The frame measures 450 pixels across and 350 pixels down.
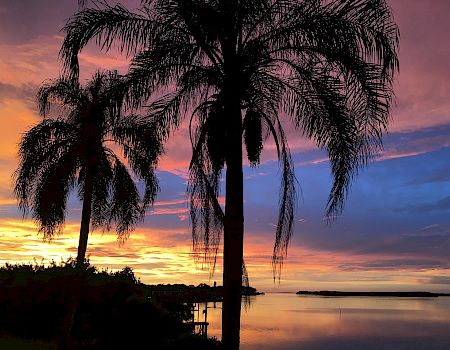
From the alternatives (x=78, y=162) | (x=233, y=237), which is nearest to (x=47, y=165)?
(x=78, y=162)

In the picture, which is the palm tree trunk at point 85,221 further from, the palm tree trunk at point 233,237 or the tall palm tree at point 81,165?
the palm tree trunk at point 233,237

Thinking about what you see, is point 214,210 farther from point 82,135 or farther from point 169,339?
point 82,135

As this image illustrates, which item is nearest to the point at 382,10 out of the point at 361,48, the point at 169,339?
the point at 361,48

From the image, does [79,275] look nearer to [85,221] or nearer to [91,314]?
[91,314]

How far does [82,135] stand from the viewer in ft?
81.6

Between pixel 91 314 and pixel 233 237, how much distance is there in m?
10.0

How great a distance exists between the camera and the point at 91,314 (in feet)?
67.8

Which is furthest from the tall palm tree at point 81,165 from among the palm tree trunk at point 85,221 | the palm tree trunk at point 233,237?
the palm tree trunk at point 233,237

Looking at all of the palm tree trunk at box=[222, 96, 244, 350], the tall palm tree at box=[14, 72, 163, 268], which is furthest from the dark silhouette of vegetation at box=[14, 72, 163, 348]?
the palm tree trunk at box=[222, 96, 244, 350]

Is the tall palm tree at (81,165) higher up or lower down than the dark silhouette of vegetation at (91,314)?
higher up

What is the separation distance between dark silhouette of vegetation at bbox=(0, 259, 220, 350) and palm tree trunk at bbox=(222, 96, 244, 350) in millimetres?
6402

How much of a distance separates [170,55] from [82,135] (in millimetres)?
12003

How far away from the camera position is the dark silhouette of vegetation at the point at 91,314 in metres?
18.8

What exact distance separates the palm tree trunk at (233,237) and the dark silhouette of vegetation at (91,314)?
6402 millimetres
